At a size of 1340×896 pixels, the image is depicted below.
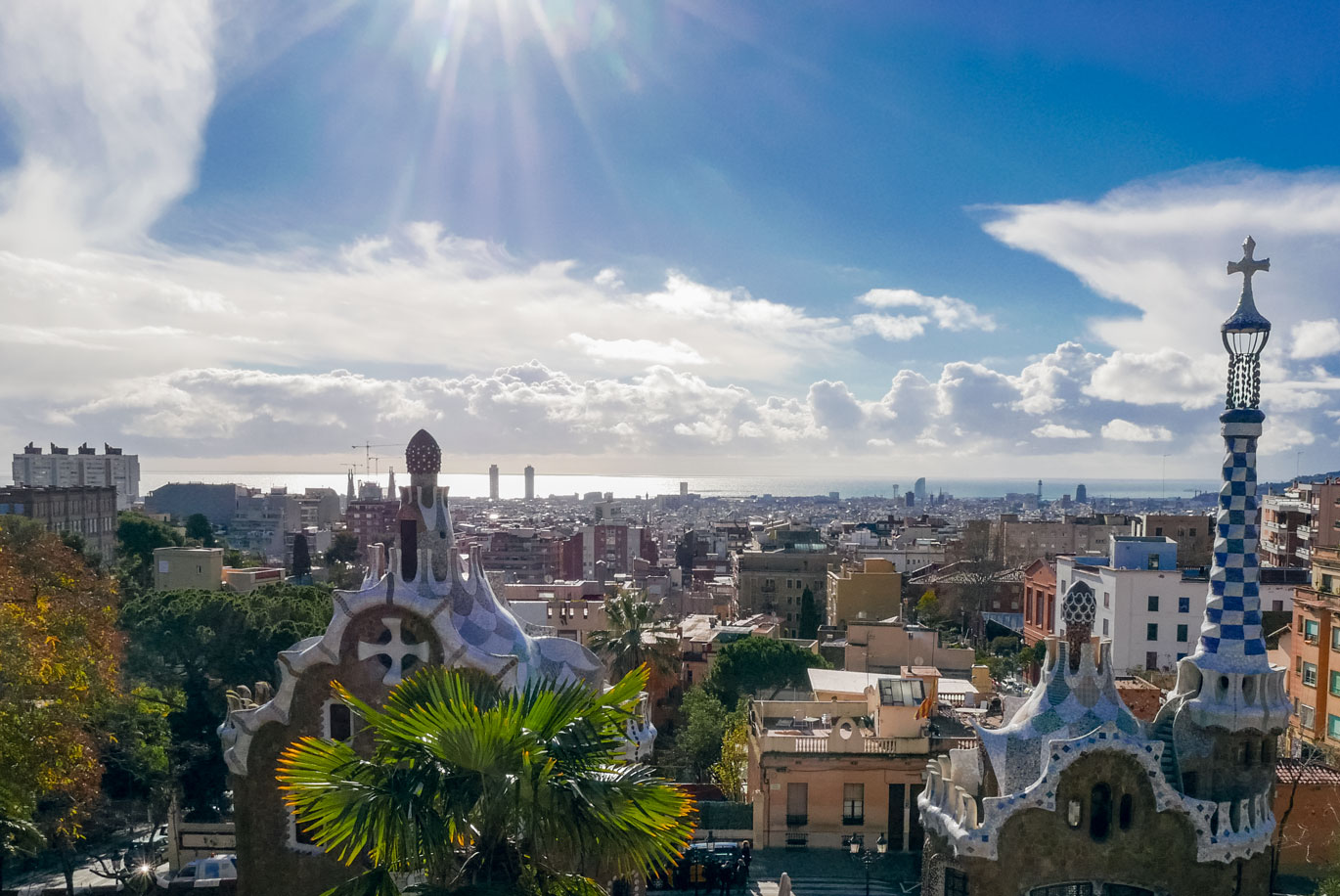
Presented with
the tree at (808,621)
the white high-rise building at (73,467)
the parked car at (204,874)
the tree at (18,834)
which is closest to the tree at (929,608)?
the tree at (808,621)

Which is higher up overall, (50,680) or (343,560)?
(50,680)

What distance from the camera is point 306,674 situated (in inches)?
779

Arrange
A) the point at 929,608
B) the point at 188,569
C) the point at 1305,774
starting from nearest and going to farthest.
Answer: the point at 1305,774, the point at 188,569, the point at 929,608

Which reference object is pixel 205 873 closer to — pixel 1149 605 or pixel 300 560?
pixel 1149 605

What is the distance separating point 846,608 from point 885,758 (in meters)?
41.6

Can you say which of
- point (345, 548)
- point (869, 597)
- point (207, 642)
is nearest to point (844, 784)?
point (207, 642)

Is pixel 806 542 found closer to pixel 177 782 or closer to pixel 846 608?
pixel 846 608

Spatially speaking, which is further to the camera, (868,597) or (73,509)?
(73,509)

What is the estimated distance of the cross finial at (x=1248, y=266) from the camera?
18516 millimetres

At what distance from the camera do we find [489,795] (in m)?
9.62

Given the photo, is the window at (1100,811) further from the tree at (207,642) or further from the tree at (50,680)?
the tree at (207,642)

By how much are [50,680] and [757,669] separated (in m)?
26.5

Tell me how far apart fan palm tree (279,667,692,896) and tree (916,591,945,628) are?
6784cm

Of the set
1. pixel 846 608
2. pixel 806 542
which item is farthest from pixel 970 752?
pixel 806 542
